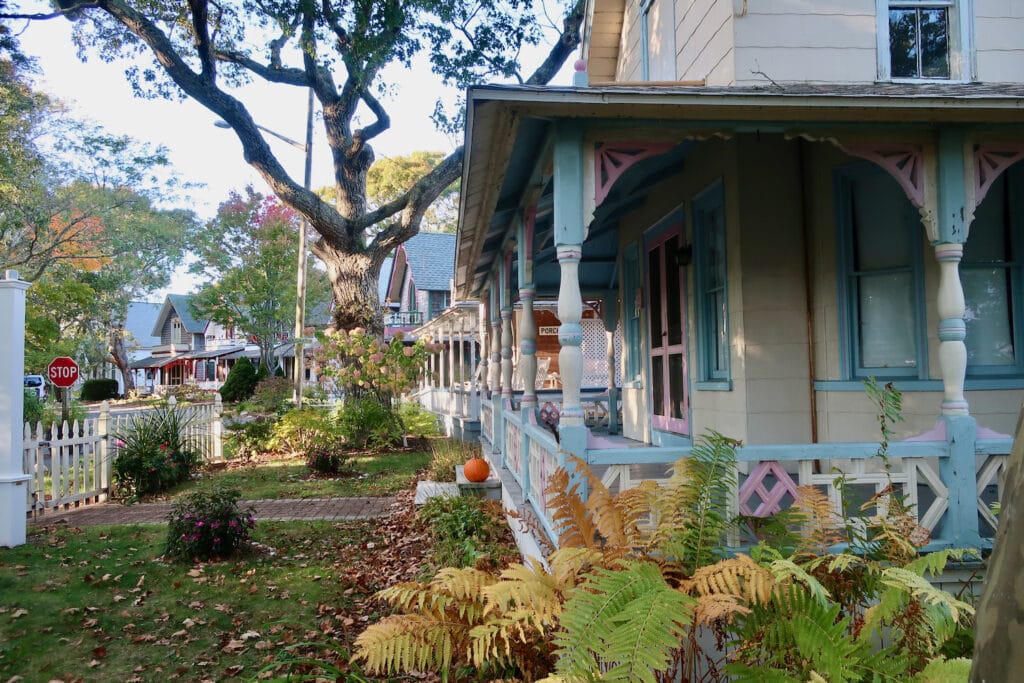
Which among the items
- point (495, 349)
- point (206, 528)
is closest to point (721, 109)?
point (206, 528)

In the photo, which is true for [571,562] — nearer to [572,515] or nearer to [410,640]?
[572,515]

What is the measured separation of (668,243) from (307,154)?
17.5m

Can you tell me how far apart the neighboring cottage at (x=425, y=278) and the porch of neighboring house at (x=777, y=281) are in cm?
2565

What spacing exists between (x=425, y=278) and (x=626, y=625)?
3292cm

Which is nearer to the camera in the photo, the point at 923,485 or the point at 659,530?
the point at 659,530

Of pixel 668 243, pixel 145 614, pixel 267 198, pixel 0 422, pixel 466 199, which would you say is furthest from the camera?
pixel 267 198

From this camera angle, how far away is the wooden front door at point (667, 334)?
7.41 m

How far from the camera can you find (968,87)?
182 inches

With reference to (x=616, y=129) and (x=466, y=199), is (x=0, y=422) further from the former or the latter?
(x=616, y=129)

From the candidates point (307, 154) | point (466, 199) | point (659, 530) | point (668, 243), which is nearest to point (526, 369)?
point (466, 199)

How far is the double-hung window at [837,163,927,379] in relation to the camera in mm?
5566

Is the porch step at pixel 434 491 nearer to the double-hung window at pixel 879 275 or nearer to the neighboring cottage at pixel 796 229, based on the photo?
the neighboring cottage at pixel 796 229

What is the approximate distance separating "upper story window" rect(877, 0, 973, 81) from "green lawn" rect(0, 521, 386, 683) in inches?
265

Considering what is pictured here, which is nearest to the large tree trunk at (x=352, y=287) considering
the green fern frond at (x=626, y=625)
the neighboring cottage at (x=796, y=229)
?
the neighboring cottage at (x=796, y=229)
